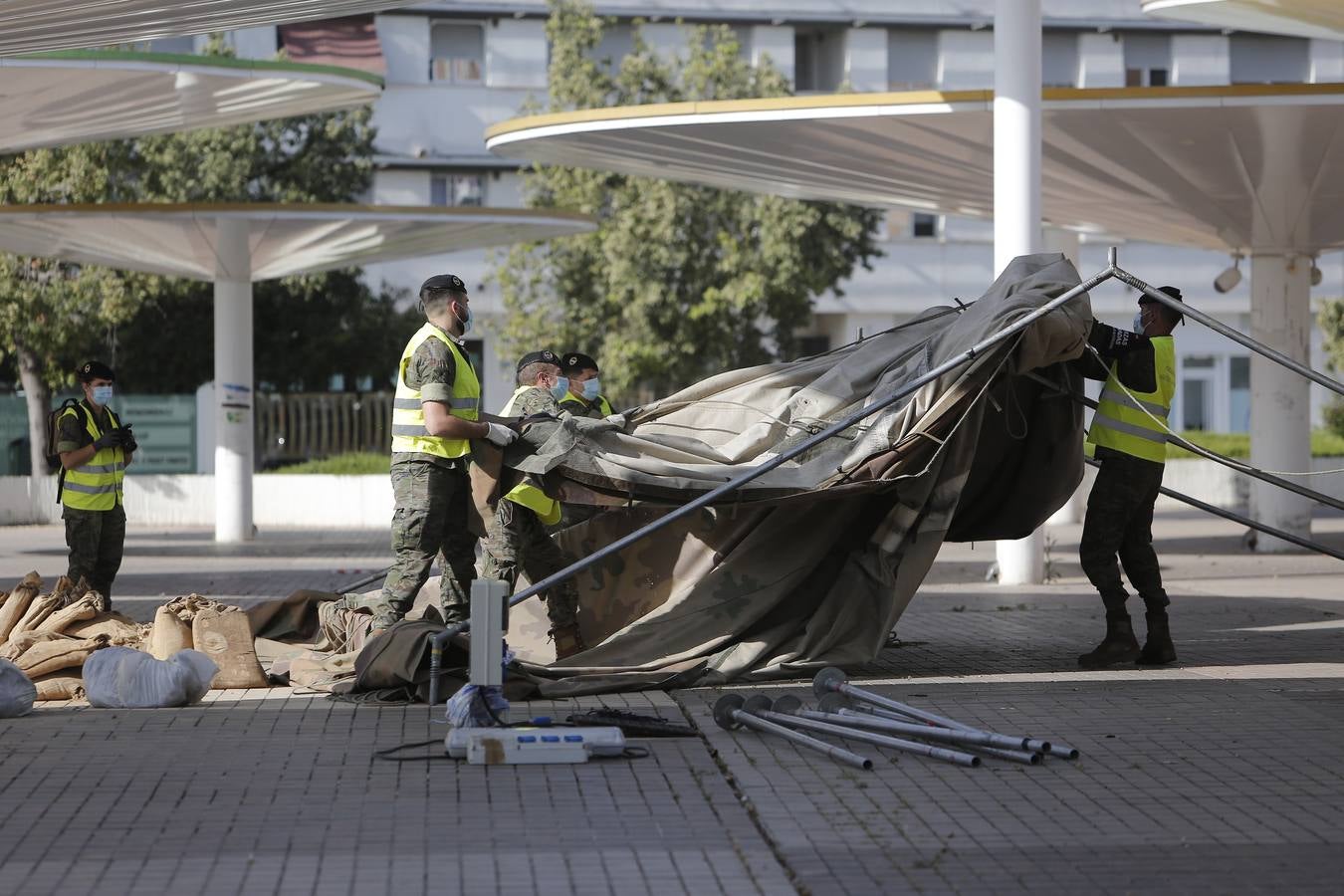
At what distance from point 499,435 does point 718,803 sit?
3085 mm

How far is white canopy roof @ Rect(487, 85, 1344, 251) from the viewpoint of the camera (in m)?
13.7

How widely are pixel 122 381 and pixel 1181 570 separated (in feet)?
73.4

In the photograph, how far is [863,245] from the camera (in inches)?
1238

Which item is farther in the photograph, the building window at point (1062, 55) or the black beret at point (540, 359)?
the building window at point (1062, 55)

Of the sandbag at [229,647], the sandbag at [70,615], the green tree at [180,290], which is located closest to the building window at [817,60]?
the green tree at [180,290]

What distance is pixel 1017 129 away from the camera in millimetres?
13836

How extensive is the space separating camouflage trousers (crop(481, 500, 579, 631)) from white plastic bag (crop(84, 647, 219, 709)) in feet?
5.43

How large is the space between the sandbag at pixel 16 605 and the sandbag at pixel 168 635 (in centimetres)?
96

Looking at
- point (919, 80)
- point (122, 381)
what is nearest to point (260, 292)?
point (122, 381)

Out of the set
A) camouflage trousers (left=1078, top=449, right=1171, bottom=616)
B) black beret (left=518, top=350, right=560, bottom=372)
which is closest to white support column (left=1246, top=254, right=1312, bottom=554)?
camouflage trousers (left=1078, top=449, right=1171, bottom=616)

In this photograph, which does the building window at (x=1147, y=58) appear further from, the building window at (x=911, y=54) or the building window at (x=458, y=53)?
the building window at (x=458, y=53)

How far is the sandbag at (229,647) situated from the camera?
8.97 metres

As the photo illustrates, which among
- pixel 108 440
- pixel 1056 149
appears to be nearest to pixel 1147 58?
pixel 1056 149

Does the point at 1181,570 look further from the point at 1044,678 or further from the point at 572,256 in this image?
the point at 572,256
